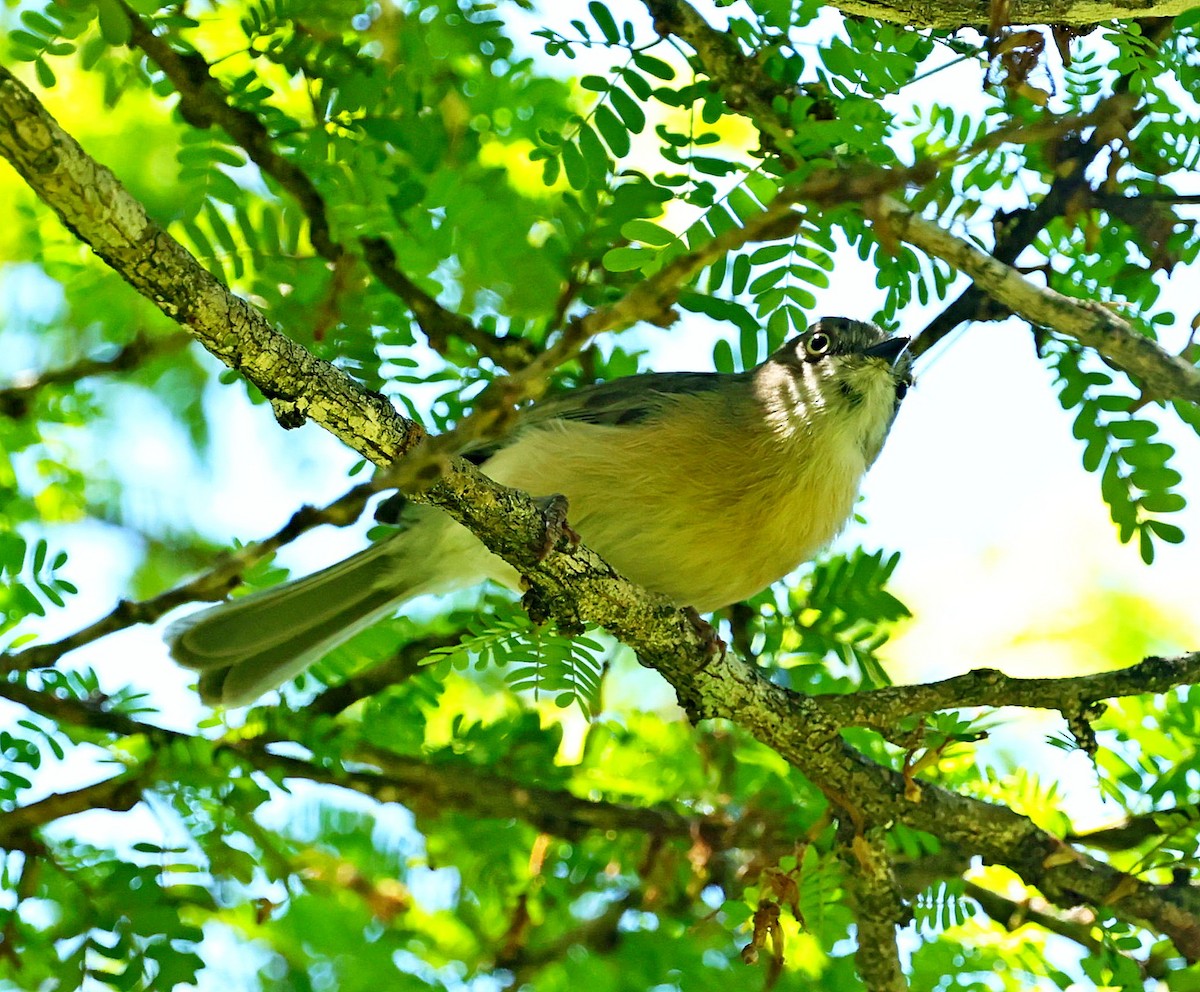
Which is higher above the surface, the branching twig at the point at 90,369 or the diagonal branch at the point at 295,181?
the diagonal branch at the point at 295,181

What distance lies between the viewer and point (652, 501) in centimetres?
473

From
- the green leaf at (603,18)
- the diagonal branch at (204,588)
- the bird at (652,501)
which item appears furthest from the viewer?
the bird at (652,501)

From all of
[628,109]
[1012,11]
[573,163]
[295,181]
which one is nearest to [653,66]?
[628,109]

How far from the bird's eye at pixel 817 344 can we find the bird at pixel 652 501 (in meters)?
0.05

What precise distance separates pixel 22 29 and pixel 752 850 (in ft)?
10.9

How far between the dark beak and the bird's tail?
2.02m

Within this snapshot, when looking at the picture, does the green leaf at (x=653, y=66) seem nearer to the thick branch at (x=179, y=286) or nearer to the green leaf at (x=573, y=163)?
the green leaf at (x=573, y=163)

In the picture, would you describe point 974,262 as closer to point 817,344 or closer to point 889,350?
point 889,350

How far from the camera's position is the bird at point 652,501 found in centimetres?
471

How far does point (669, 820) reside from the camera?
171 inches

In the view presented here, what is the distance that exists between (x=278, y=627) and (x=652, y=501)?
1.51 m

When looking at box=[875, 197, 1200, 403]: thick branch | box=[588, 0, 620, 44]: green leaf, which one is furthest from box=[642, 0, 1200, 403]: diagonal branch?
box=[588, 0, 620, 44]: green leaf

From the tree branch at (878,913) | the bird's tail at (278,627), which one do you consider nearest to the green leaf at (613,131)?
the bird's tail at (278,627)

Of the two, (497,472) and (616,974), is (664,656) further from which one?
(497,472)
